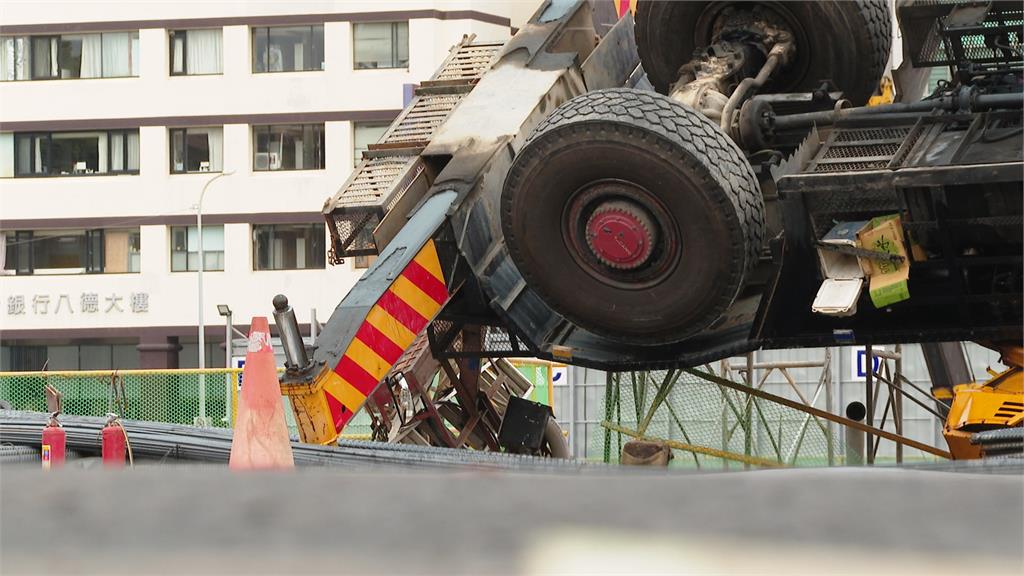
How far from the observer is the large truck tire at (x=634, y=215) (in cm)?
709

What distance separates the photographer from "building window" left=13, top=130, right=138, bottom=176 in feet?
156

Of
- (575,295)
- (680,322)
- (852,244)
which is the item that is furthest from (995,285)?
(575,295)

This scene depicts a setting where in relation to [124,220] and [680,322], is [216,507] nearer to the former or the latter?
[680,322]

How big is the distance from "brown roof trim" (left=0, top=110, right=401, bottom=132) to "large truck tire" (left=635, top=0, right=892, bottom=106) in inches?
1438

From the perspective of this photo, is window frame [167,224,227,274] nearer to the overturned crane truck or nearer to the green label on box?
the overturned crane truck

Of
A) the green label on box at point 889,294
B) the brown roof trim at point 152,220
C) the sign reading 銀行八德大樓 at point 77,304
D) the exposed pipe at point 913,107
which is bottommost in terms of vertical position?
the green label on box at point 889,294

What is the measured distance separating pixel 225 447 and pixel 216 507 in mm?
6031

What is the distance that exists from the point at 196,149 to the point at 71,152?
4.10m

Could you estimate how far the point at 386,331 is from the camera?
8.02 metres

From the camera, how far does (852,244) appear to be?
7.07 meters

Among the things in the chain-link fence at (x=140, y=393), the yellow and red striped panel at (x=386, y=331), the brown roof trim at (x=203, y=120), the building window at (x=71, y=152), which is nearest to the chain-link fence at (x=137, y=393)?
the chain-link fence at (x=140, y=393)

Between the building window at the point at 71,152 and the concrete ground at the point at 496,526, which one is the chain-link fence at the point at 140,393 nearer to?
the concrete ground at the point at 496,526

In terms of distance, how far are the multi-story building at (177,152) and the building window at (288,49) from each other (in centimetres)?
6

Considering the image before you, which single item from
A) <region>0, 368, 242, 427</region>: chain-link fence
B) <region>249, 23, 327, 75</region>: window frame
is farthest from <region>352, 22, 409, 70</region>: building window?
<region>0, 368, 242, 427</region>: chain-link fence
